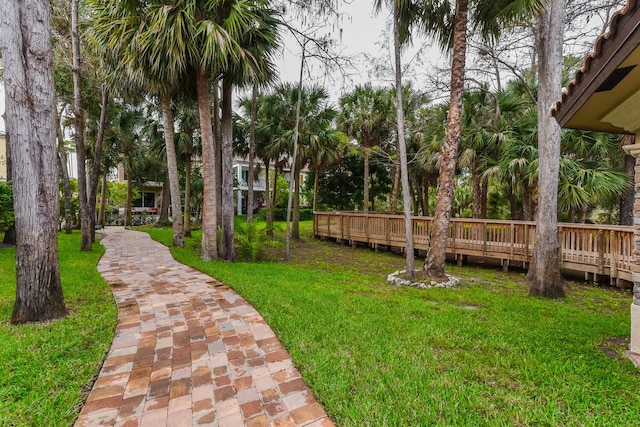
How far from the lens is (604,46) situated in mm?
2215

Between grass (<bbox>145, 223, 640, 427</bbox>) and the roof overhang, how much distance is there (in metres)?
2.38

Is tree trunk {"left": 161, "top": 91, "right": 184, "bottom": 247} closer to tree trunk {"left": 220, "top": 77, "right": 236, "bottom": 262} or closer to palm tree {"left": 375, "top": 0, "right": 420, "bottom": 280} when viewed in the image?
tree trunk {"left": 220, "top": 77, "right": 236, "bottom": 262}

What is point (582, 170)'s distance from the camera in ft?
25.1

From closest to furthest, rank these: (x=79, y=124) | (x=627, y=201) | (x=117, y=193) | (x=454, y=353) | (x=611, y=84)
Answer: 1. (x=611, y=84)
2. (x=454, y=353)
3. (x=627, y=201)
4. (x=79, y=124)
5. (x=117, y=193)

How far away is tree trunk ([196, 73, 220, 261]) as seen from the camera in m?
7.87

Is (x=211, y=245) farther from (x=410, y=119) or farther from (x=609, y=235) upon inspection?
(x=410, y=119)

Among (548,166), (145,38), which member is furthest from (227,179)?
(548,166)

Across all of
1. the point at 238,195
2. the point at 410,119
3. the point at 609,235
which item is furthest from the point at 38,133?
the point at 238,195

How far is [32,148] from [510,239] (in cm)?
996

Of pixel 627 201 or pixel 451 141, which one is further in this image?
pixel 627 201

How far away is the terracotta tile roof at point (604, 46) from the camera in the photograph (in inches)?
75.6

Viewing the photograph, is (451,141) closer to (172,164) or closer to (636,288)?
(636,288)

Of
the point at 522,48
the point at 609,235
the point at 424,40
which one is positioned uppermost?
the point at 522,48

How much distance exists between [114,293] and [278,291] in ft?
8.67
